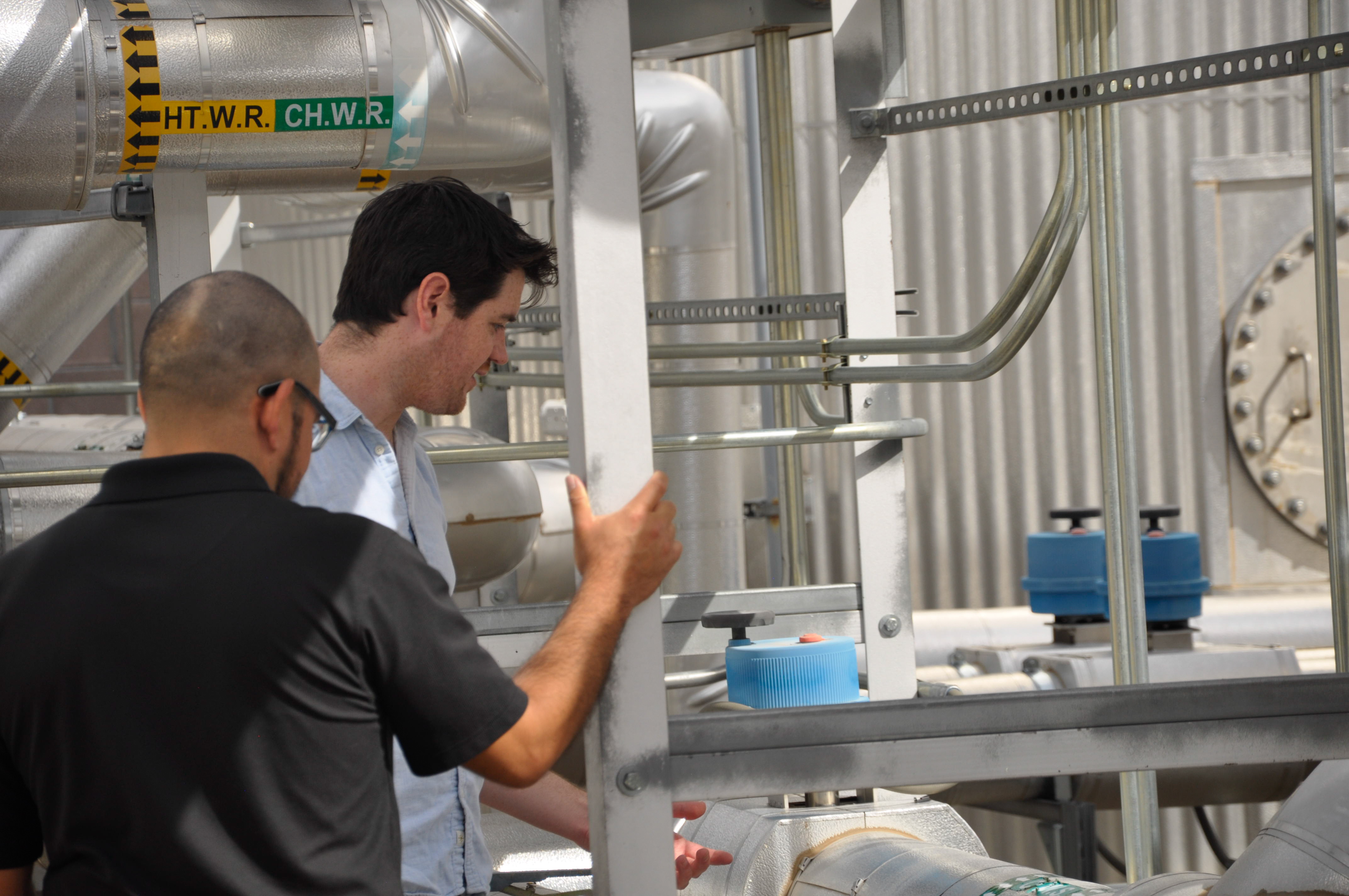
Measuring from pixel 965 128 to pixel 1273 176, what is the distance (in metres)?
1.01

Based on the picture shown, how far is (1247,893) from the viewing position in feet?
3.51

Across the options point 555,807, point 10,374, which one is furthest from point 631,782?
point 10,374

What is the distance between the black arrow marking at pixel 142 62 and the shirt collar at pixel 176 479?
830 millimetres

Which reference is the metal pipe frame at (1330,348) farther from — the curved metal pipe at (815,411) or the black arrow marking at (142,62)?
the black arrow marking at (142,62)

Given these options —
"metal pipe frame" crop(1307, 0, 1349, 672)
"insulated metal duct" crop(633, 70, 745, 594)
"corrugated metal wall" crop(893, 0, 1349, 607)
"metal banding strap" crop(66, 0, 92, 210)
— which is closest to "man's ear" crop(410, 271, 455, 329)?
"metal banding strap" crop(66, 0, 92, 210)

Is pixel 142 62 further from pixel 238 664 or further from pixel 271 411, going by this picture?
pixel 238 664

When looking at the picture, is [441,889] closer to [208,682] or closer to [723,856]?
[723,856]

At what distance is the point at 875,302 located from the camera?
6.14 ft

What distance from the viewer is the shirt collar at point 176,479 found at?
83 cm

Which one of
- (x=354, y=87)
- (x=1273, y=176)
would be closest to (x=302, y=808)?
(x=354, y=87)

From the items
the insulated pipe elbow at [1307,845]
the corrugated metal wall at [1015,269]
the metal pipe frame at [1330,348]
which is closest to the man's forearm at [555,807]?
the insulated pipe elbow at [1307,845]

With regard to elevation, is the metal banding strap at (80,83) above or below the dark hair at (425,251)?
above

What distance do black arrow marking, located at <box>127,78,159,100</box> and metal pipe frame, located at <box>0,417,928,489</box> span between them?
0.49 m

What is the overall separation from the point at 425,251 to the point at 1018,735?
29.9 inches
